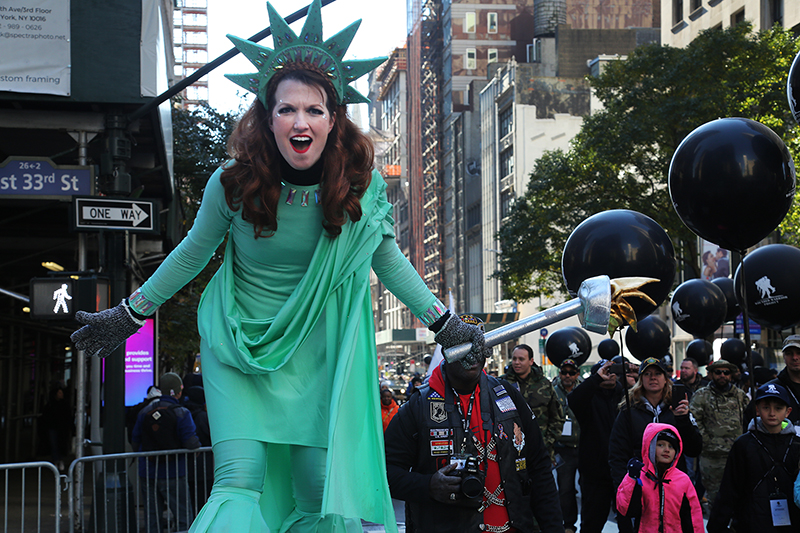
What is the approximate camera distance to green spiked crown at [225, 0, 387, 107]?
10.6 feet

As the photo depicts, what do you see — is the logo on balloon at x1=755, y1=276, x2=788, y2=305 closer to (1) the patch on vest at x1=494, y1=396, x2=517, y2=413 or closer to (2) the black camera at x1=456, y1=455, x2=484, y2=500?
(1) the patch on vest at x1=494, y1=396, x2=517, y2=413

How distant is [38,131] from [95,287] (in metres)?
4.83

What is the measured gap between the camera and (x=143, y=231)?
9.48 metres

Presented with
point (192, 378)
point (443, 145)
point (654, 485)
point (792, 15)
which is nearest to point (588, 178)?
point (792, 15)

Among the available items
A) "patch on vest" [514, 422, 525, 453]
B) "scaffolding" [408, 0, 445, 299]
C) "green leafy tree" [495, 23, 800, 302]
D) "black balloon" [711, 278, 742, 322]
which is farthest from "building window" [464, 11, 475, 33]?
"patch on vest" [514, 422, 525, 453]

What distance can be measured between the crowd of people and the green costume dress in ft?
4.05

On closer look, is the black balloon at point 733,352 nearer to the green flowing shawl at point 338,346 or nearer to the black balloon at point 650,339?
the black balloon at point 650,339

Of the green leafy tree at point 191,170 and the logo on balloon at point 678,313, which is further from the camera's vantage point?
the green leafy tree at point 191,170

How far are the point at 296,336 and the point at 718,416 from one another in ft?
26.5

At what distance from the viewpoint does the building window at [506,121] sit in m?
64.1

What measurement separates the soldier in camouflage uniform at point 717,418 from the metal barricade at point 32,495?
6.22 metres

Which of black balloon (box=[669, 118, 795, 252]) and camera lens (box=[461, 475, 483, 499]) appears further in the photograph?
black balloon (box=[669, 118, 795, 252])

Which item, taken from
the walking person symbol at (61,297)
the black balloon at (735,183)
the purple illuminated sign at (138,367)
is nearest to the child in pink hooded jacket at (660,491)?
the black balloon at (735,183)

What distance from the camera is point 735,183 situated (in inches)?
253
